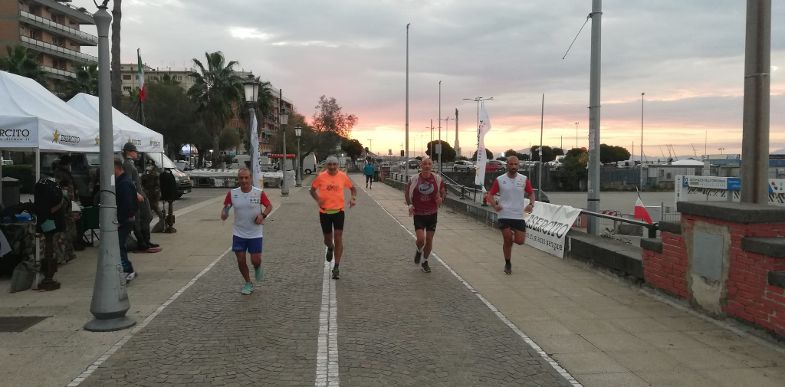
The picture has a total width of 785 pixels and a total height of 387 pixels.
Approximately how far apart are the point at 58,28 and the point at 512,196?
3025 inches

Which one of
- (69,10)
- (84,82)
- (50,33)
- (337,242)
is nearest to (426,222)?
(337,242)

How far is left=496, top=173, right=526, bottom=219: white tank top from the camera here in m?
9.05

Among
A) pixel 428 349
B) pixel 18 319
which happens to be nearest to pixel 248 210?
pixel 18 319

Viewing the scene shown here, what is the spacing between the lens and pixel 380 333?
5.87 metres

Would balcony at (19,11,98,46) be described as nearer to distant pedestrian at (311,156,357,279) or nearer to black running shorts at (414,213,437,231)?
distant pedestrian at (311,156,357,279)

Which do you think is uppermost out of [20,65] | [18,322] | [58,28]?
[58,28]

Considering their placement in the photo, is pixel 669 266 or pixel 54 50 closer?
pixel 669 266

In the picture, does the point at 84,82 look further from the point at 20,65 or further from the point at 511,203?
the point at 511,203

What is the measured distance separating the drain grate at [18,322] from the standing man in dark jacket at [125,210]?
5.71 feet

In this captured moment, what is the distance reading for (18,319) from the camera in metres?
6.40

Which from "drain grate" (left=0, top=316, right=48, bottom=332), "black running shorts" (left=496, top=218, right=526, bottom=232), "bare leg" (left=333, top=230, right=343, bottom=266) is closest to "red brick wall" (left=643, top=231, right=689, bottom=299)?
"black running shorts" (left=496, top=218, right=526, bottom=232)

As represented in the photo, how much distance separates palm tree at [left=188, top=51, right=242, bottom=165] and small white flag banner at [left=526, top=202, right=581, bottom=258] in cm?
4583

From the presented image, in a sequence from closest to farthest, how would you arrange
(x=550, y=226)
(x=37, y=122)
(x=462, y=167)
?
1. (x=37, y=122)
2. (x=550, y=226)
3. (x=462, y=167)

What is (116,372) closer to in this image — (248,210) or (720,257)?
(248,210)
